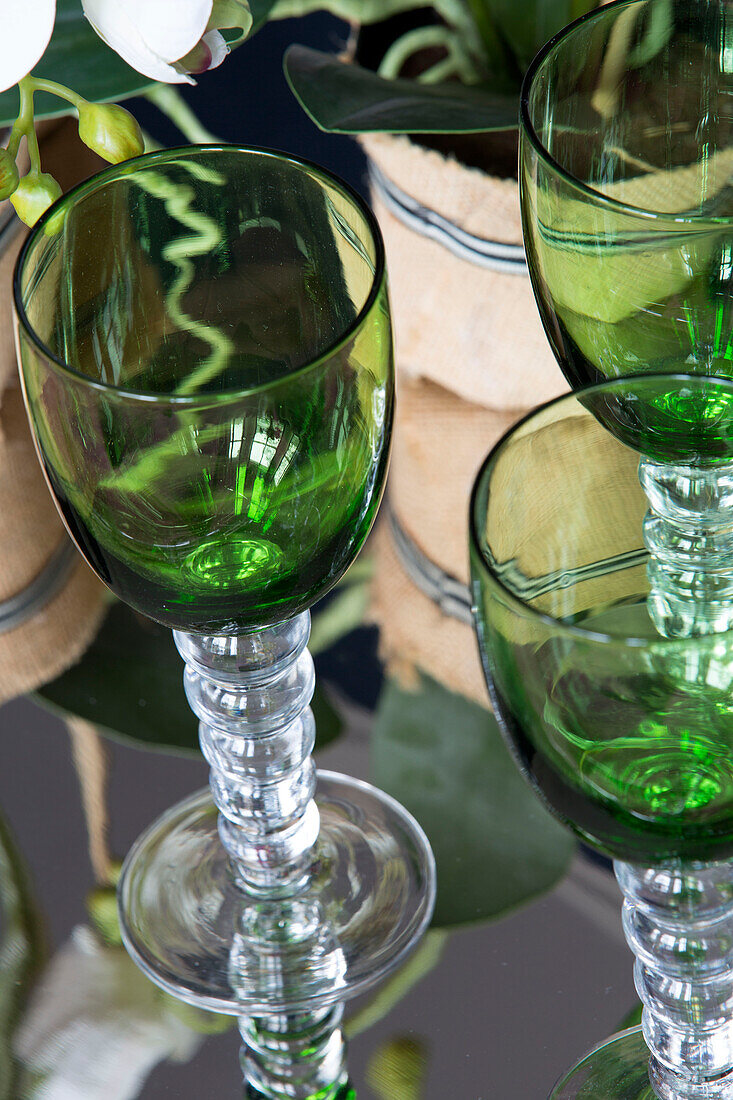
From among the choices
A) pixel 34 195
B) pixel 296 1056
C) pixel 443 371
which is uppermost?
pixel 34 195

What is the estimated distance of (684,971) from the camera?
342mm

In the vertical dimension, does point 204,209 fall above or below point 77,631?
above

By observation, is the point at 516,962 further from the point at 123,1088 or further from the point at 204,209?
the point at 204,209

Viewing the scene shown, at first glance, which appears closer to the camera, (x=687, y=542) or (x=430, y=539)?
(x=687, y=542)

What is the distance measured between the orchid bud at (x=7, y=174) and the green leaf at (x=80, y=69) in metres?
0.12

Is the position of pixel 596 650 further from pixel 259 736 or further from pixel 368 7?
pixel 368 7

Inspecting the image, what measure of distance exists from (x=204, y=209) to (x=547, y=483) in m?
0.12

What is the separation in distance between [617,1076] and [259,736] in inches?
5.0

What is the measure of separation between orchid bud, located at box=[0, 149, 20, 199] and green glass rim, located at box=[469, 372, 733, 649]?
130 millimetres

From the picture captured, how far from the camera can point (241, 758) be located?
40 cm

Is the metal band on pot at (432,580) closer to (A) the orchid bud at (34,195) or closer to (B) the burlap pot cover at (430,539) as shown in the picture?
(B) the burlap pot cover at (430,539)

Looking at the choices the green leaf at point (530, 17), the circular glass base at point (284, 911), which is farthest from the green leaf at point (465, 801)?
the green leaf at point (530, 17)

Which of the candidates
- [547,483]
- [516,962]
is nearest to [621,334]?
[547,483]

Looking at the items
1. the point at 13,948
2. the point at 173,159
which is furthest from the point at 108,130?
the point at 13,948
